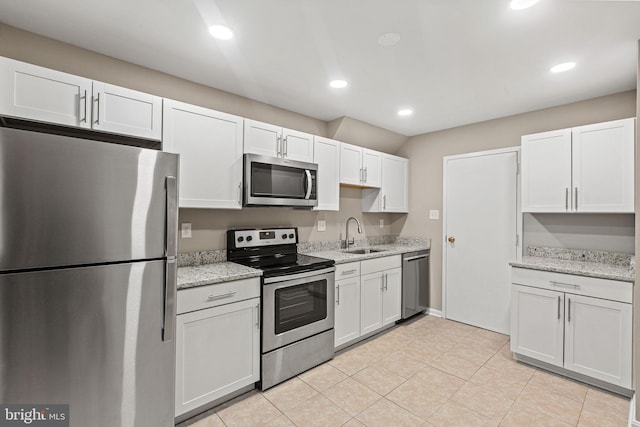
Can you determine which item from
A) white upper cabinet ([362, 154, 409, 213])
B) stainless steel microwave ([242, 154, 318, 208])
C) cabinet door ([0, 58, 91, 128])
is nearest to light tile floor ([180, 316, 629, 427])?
stainless steel microwave ([242, 154, 318, 208])

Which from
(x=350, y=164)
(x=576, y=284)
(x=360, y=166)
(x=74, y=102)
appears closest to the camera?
(x=74, y=102)

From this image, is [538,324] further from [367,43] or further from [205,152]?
[205,152]

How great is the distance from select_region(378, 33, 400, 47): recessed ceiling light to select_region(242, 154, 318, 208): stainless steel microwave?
4.11 feet

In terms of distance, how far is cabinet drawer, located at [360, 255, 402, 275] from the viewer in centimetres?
323

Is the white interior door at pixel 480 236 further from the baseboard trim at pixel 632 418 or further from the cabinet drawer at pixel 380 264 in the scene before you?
the baseboard trim at pixel 632 418

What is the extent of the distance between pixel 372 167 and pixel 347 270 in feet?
4.85

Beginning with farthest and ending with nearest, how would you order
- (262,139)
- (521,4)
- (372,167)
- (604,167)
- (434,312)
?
(434,312) → (372,167) → (262,139) → (604,167) → (521,4)

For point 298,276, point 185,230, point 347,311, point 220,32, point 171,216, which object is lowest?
point 347,311

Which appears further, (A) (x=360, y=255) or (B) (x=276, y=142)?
(A) (x=360, y=255)

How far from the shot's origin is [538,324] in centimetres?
269

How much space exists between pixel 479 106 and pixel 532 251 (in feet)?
5.56

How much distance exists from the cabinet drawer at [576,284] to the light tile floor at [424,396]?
766 millimetres

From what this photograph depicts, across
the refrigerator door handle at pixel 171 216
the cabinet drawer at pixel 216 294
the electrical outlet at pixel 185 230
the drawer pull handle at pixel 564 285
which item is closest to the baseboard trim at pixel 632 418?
the drawer pull handle at pixel 564 285

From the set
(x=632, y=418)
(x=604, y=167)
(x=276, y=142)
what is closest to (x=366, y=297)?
(x=276, y=142)
